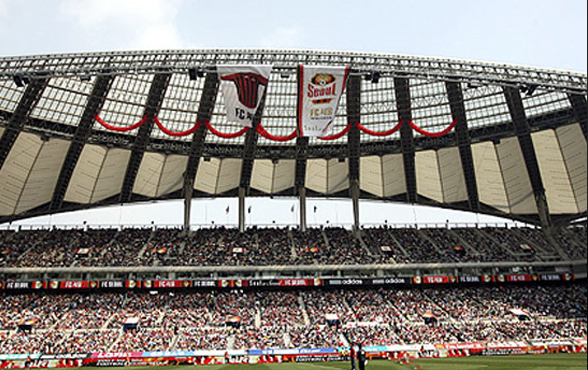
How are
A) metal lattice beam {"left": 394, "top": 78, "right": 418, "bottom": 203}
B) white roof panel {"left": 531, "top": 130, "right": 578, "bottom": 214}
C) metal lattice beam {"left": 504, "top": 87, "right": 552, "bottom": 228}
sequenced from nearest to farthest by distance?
metal lattice beam {"left": 394, "top": 78, "right": 418, "bottom": 203} → metal lattice beam {"left": 504, "top": 87, "right": 552, "bottom": 228} → white roof panel {"left": 531, "top": 130, "right": 578, "bottom": 214}

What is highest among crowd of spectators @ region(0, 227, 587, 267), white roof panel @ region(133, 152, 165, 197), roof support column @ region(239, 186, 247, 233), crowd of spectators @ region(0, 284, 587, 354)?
white roof panel @ region(133, 152, 165, 197)

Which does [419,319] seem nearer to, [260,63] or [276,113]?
[276,113]

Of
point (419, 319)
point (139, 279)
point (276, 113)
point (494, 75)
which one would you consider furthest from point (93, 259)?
point (494, 75)

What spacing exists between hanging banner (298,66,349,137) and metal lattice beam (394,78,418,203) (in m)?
11.6

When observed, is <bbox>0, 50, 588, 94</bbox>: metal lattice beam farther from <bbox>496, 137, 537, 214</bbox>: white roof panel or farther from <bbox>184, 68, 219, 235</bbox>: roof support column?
<bbox>496, 137, 537, 214</bbox>: white roof panel

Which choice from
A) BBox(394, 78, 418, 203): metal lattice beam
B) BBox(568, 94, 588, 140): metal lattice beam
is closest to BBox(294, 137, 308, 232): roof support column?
BBox(394, 78, 418, 203): metal lattice beam

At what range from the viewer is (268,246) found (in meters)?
60.2

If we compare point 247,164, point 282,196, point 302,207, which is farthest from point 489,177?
point 247,164

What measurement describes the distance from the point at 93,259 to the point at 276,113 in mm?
27525

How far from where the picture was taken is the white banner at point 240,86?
1583 inches

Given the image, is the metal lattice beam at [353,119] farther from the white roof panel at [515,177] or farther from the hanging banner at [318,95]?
the white roof panel at [515,177]

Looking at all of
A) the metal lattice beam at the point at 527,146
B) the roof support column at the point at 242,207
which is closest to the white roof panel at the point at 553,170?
the metal lattice beam at the point at 527,146

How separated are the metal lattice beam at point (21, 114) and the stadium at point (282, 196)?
175mm

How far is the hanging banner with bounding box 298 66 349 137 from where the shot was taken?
40.5 m
